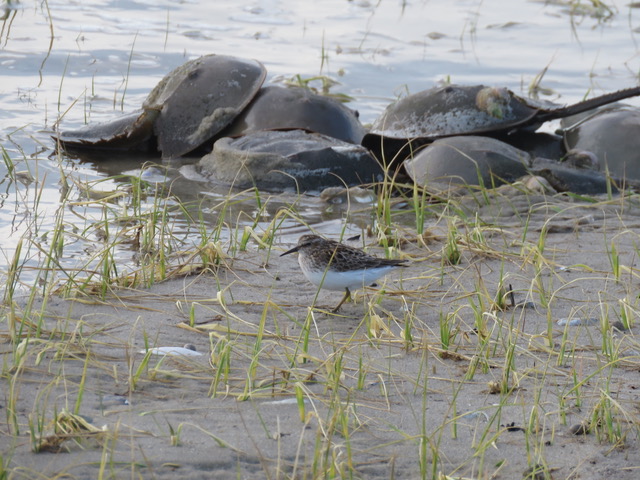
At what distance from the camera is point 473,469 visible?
307cm

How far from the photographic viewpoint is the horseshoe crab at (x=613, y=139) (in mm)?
7715

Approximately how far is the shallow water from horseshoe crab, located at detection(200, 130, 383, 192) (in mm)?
221

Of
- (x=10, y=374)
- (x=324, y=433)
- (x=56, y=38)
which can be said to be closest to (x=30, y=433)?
(x=10, y=374)

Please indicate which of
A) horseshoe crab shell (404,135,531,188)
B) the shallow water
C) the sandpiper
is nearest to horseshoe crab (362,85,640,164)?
horseshoe crab shell (404,135,531,188)

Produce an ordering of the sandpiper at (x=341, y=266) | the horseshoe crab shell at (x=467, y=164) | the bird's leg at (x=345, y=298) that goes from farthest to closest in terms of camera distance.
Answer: the horseshoe crab shell at (x=467, y=164) → the bird's leg at (x=345, y=298) → the sandpiper at (x=341, y=266)

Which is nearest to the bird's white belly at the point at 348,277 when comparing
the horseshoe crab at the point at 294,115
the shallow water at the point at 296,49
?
the shallow water at the point at 296,49

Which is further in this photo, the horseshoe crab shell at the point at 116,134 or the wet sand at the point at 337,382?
the horseshoe crab shell at the point at 116,134

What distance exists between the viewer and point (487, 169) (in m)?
7.34

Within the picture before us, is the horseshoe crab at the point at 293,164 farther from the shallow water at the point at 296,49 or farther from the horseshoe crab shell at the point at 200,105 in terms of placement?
the horseshoe crab shell at the point at 200,105

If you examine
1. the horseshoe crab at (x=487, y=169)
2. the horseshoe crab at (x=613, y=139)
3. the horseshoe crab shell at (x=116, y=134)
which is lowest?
the horseshoe crab shell at (x=116, y=134)

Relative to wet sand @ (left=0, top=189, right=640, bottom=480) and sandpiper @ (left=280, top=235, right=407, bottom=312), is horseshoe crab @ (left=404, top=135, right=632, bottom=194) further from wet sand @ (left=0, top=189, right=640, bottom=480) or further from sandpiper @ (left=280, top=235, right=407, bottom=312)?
sandpiper @ (left=280, top=235, right=407, bottom=312)

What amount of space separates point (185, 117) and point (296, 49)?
308cm

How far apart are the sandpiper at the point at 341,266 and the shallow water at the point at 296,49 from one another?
2.44 meters

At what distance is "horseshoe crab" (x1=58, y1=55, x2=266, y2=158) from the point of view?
26.8 feet
